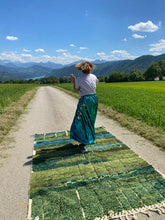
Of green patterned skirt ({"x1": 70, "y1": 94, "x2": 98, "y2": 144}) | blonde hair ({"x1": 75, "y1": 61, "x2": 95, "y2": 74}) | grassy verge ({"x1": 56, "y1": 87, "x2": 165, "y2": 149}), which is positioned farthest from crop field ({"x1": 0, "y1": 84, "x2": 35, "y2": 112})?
blonde hair ({"x1": 75, "y1": 61, "x2": 95, "y2": 74})

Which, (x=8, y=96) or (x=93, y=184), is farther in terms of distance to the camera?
(x=8, y=96)

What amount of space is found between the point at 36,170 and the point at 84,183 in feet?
3.84

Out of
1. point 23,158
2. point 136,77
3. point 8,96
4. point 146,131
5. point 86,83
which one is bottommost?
point 23,158

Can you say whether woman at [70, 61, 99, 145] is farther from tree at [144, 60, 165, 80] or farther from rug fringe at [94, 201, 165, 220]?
tree at [144, 60, 165, 80]

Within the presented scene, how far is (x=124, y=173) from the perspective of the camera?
332cm

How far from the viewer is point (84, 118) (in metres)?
4.17

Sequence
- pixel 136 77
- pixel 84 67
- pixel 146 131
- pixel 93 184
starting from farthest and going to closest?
pixel 136 77, pixel 146 131, pixel 84 67, pixel 93 184

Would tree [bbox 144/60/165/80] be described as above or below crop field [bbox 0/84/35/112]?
above

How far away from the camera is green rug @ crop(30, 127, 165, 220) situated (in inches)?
96.5

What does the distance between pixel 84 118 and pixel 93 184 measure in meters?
1.66

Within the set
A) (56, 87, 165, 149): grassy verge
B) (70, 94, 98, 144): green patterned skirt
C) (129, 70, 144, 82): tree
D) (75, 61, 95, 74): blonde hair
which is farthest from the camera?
(129, 70, 144, 82): tree

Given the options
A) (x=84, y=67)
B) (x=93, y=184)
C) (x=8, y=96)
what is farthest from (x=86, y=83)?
(x=8, y=96)

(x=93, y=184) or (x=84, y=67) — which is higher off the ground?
(x=84, y=67)

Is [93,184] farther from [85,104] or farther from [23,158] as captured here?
[23,158]
